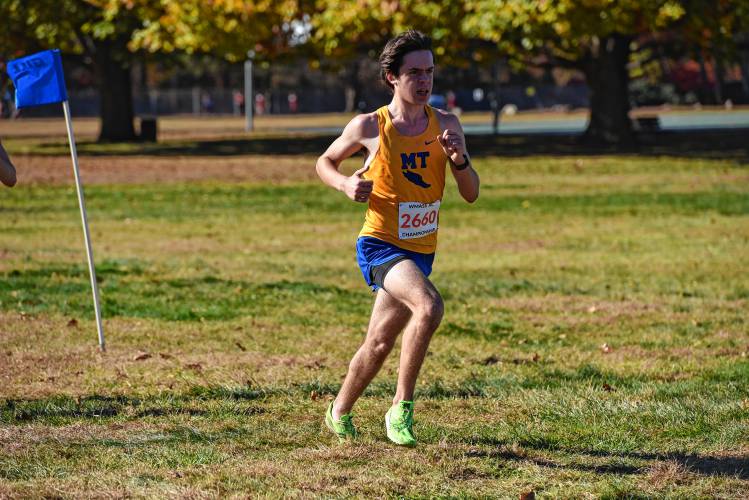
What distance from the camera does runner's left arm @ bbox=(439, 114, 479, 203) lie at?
20.4 feet

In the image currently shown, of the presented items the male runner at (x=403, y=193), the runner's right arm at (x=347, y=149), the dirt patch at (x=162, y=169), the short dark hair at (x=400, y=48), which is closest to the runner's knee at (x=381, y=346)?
the male runner at (x=403, y=193)

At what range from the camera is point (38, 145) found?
42969 mm

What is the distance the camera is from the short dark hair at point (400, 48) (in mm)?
6246

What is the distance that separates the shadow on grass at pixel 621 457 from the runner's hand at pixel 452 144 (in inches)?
54.6

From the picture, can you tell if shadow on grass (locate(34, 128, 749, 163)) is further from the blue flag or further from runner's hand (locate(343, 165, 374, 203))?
runner's hand (locate(343, 165, 374, 203))

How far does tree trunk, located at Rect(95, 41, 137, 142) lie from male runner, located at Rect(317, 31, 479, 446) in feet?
126

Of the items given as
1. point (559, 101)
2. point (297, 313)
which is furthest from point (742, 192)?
point (559, 101)

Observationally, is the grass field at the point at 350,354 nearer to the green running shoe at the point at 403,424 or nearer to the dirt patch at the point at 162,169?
the green running shoe at the point at 403,424

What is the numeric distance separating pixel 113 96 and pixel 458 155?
40377mm

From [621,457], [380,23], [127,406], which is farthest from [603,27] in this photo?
[621,457]

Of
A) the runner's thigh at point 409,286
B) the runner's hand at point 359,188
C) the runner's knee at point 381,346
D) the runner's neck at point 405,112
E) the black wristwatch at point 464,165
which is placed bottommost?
the runner's knee at point 381,346

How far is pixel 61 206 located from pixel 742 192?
1116cm

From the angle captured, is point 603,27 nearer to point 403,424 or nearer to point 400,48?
point 400,48

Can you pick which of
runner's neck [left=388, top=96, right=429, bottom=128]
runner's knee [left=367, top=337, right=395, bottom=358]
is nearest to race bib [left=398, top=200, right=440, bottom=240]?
runner's neck [left=388, top=96, right=429, bottom=128]
